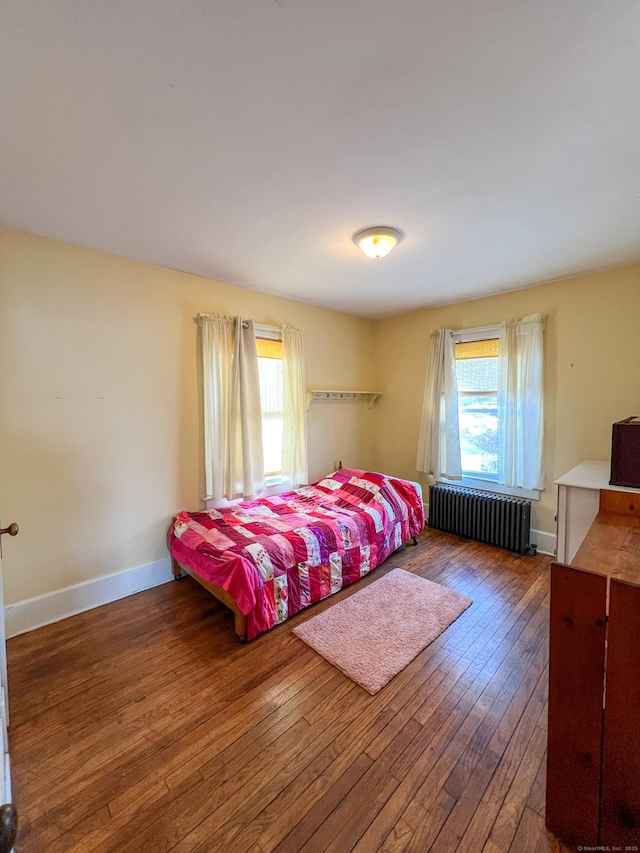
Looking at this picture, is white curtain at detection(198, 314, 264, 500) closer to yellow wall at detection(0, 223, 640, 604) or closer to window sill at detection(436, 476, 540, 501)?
yellow wall at detection(0, 223, 640, 604)

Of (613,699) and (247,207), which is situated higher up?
(247,207)

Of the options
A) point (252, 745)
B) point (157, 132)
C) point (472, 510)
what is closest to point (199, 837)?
point (252, 745)

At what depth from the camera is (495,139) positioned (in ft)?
4.52

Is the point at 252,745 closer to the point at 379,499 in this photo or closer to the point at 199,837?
the point at 199,837

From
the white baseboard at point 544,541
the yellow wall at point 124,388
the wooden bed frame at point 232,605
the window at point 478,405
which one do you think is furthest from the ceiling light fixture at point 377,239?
the white baseboard at point 544,541

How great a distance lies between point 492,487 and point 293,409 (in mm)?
2265

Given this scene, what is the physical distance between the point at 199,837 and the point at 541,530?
3318 millimetres

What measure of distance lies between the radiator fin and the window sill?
69mm

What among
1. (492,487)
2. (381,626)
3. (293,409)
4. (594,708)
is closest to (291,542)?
(381,626)

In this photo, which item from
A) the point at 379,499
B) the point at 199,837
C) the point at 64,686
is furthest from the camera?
the point at 379,499

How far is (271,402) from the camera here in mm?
3359

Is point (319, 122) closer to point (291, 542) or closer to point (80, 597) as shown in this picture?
point (291, 542)

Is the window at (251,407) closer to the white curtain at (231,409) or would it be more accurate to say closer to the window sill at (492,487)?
the white curtain at (231,409)

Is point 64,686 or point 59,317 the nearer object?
point 64,686
